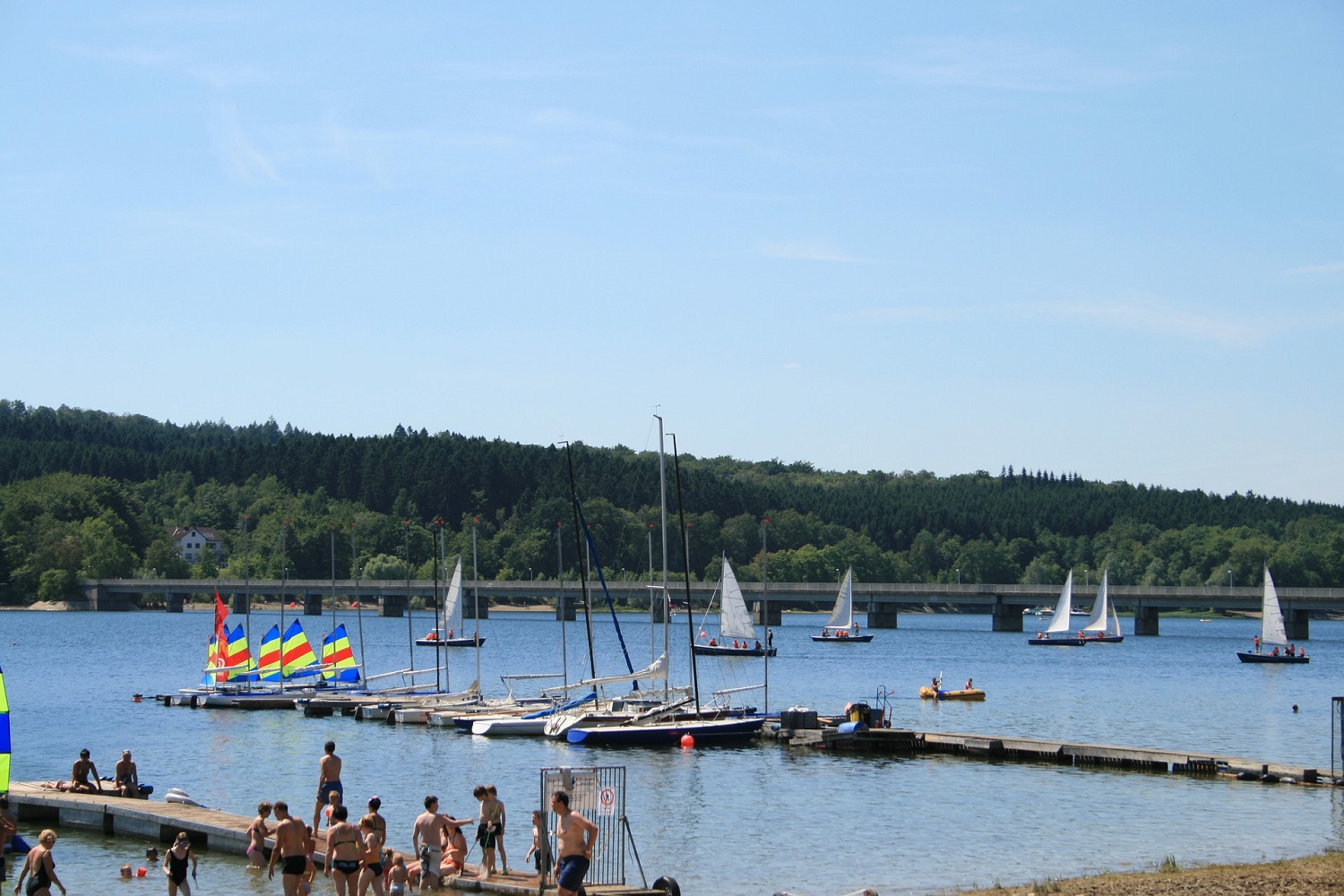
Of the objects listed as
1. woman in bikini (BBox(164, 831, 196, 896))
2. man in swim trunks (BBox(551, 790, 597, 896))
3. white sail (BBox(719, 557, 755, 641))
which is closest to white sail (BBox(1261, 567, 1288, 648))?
white sail (BBox(719, 557, 755, 641))

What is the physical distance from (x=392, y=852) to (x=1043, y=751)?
99.1ft

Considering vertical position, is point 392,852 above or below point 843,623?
above

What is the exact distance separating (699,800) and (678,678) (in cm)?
6113

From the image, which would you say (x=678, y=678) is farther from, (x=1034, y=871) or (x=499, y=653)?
(x=1034, y=871)

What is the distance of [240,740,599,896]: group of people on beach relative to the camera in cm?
2278

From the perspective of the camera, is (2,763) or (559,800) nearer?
(559,800)

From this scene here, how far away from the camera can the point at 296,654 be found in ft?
253

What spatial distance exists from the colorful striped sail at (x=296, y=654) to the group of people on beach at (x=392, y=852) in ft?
155

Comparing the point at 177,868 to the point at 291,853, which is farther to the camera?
the point at 177,868

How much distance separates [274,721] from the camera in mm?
66500

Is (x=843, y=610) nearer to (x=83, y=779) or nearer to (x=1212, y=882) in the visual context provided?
(x=83, y=779)

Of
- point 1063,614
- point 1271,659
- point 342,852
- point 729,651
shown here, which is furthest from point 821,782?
point 1063,614

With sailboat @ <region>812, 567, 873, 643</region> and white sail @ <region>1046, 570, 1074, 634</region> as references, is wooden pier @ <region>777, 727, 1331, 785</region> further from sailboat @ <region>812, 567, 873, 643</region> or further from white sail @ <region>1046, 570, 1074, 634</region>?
white sail @ <region>1046, 570, 1074, 634</region>

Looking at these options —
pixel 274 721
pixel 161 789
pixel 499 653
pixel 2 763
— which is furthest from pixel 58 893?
pixel 499 653
